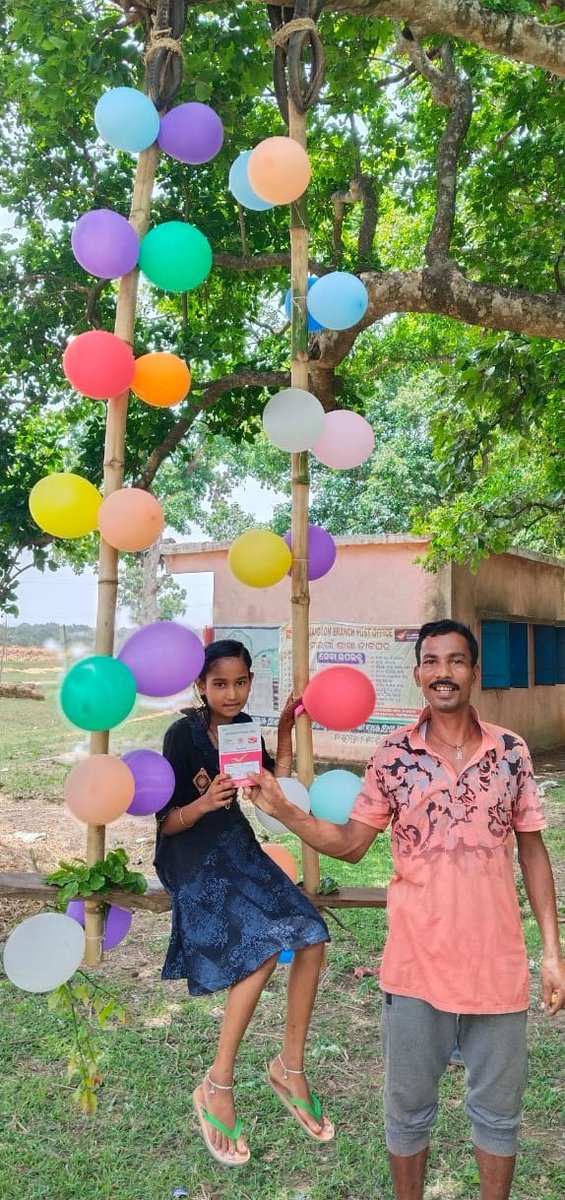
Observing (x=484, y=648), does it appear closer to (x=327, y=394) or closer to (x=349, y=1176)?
(x=327, y=394)

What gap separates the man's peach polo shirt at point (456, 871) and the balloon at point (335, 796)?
0.11 meters

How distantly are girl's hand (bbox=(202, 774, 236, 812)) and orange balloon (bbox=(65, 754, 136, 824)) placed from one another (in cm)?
19

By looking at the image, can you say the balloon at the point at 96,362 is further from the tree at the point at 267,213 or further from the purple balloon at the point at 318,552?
the tree at the point at 267,213

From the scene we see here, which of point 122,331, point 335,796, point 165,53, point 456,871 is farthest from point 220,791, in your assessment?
point 165,53

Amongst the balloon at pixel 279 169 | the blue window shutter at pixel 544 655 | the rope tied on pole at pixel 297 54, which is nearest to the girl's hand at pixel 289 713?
the balloon at pixel 279 169

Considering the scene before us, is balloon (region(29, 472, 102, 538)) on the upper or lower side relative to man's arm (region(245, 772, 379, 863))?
upper

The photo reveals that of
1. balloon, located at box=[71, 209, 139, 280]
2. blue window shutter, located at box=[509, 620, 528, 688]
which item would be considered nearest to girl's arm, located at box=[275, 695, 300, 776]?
balloon, located at box=[71, 209, 139, 280]

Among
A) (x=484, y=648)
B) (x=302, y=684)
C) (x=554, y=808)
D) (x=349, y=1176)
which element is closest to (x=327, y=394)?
(x=302, y=684)

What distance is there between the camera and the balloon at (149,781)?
2148 millimetres

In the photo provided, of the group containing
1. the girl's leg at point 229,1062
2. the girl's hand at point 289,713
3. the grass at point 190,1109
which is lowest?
the grass at point 190,1109

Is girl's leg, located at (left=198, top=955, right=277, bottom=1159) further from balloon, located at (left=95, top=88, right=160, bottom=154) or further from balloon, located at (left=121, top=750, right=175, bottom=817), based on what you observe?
balloon, located at (left=95, top=88, right=160, bottom=154)

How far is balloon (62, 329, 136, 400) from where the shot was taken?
81.8 inches

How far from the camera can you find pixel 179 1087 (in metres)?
3.18

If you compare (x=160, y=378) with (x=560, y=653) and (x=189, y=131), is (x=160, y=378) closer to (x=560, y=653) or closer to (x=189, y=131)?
(x=189, y=131)
